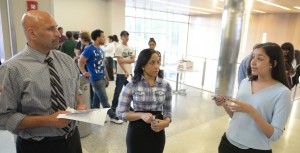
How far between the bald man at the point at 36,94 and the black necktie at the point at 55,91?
1 cm

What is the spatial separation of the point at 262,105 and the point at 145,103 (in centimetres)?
86

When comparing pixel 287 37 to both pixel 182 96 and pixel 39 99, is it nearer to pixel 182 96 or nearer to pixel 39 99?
pixel 182 96

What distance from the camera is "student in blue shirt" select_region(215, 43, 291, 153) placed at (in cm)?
134

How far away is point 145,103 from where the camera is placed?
5.76ft

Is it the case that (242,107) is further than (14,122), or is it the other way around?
(242,107)

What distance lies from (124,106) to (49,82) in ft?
2.18

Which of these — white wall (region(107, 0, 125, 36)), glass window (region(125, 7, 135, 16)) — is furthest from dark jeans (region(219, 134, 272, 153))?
glass window (region(125, 7, 135, 16))

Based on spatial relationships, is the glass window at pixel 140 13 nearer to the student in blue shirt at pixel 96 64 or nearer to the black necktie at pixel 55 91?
the student in blue shirt at pixel 96 64

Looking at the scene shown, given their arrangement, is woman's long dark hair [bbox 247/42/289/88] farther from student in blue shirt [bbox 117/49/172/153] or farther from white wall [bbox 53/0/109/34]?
white wall [bbox 53/0/109/34]

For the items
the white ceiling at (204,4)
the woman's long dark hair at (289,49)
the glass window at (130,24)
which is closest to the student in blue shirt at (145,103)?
the woman's long dark hair at (289,49)

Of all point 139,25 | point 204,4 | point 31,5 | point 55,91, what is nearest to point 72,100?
point 55,91

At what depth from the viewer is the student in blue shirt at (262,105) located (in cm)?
134

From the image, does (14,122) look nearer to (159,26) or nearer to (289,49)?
(289,49)

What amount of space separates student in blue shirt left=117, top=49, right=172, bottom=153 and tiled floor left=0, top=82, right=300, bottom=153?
1.20m
